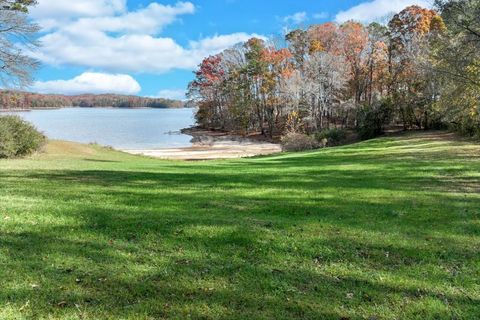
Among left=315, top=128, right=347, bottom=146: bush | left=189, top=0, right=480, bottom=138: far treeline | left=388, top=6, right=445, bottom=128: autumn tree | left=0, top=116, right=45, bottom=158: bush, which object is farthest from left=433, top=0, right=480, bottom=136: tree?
left=0, top=116, right=45, bottom=158: bush

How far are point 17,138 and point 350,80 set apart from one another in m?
45.1

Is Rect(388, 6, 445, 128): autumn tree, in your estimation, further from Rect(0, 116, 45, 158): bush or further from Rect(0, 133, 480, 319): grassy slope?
Rect(0, 116, 45, 158): bush

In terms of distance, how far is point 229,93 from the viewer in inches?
3076

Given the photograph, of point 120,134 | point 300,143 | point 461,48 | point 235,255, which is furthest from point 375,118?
point 120,134

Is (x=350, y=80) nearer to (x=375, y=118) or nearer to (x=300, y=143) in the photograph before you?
(x=375, y=118)

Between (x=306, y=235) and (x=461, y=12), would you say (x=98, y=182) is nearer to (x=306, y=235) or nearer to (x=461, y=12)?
(x=306, y=235)

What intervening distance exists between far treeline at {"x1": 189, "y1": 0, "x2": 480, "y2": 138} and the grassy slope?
1094 cm

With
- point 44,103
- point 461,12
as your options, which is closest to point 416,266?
point 461,12

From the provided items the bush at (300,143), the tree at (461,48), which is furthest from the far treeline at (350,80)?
the bush at (300,143)

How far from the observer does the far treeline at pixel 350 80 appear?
78.1 feet

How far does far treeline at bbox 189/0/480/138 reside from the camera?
2381 cm

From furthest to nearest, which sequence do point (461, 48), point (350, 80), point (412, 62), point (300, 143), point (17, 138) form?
point (350, 80) → point (412, 62) → point (300, 143) → point (17, 138) → point (461, 48)

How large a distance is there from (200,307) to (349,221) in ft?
14.3

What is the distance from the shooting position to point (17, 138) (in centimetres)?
2709
